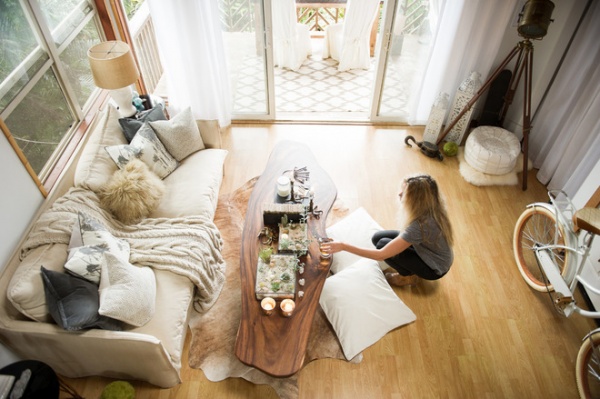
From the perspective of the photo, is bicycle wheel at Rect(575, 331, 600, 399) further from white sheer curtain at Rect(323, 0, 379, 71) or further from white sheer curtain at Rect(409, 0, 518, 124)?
white sheer curtain at Rect(323, 0, 379, 71)

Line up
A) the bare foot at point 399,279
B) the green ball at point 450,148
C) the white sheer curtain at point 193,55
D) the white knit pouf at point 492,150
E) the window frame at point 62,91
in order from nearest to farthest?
the window frame at point 62,91 < the bare foot at point 399,279 < the white sheer curtain at point 193,55 < the white knit pouf at point 492,150 < the green ball at point 450,148

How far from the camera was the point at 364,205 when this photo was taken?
334 cm

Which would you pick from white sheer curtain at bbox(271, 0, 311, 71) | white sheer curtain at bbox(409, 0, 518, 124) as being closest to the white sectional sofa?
white sheer curtain at bbox(409, 0, 518, 124)

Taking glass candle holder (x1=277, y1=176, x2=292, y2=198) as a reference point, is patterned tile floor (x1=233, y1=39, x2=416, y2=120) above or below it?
below

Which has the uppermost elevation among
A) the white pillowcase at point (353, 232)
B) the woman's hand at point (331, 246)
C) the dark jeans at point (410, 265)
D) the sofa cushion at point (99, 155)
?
the sofa cushion at point (99, 155)

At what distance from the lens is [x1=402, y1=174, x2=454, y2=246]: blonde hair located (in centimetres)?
219

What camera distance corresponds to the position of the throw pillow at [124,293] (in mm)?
1930

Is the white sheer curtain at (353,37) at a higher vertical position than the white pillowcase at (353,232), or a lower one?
higher

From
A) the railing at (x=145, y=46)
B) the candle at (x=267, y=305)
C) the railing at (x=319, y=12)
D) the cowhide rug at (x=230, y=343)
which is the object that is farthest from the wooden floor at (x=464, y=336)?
the railing at (x=319, y=12)

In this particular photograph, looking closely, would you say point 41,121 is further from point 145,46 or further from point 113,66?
point 145,46

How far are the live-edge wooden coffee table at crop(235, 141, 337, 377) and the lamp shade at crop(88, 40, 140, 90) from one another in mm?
1298

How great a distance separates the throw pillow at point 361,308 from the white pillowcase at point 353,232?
127 mm

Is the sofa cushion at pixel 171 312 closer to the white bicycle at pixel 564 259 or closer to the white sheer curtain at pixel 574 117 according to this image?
the white bicycle at pixel 564 259

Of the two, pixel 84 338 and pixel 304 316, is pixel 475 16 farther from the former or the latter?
pixel 84 338
